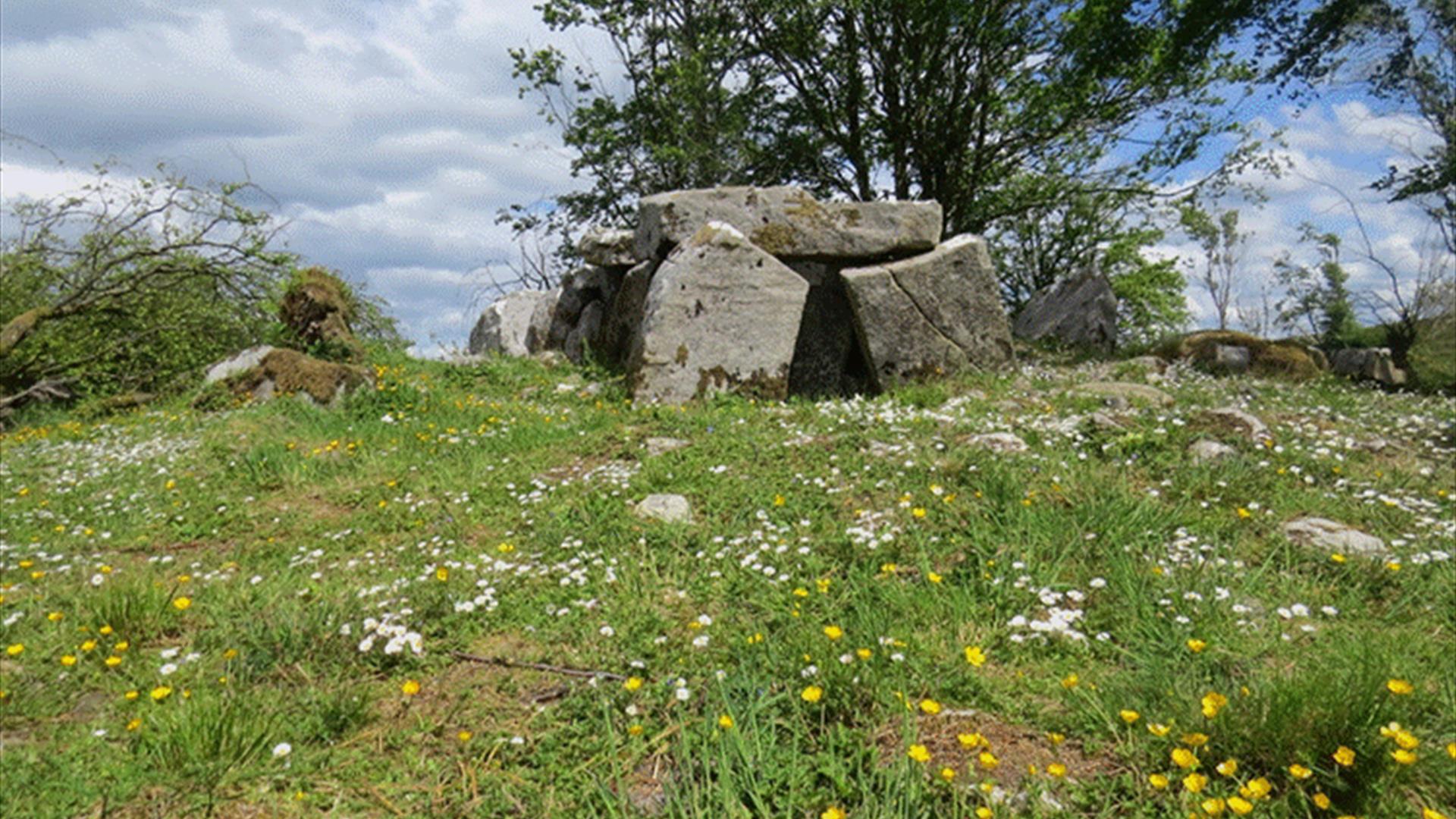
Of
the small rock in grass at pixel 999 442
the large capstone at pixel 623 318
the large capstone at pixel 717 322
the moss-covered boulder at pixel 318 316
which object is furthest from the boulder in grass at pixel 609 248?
the small rock in grass at pixel 999 442

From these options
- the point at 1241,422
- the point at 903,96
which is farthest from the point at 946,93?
the point at 1241,422

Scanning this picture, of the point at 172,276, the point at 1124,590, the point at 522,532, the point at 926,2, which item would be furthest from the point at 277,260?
the point at 1124,590

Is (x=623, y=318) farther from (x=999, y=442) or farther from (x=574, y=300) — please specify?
(x=999, y=442)

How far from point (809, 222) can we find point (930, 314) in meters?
2.20

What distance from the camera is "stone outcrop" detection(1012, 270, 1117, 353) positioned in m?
18.8

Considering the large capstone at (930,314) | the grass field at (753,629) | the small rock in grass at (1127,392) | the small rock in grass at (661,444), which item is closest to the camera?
the grass field at (753,629)

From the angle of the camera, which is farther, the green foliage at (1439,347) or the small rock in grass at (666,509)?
the green foliage at (1439,347)

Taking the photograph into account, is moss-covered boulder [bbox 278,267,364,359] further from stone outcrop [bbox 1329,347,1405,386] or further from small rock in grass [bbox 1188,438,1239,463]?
stone outcrop [bbox 1329,347,1405,386]

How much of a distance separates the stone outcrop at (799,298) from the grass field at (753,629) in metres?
2.77

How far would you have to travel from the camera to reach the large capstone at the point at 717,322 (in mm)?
11180

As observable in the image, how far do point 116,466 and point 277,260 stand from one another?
20.4 ft

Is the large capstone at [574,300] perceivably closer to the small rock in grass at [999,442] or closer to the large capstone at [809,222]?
the large capstone at [809,222]

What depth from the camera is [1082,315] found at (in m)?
19.0

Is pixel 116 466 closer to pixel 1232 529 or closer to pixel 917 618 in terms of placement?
pixel 917 618
